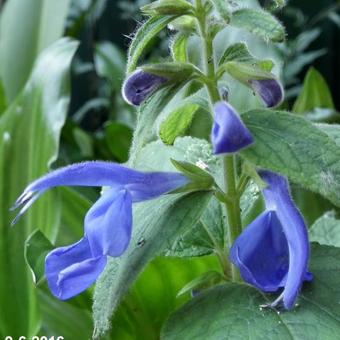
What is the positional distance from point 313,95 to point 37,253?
2.18 ft

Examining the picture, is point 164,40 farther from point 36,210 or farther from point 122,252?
point 122,252

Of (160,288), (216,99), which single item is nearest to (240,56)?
(216,99)

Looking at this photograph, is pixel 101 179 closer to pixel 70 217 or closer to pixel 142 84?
pixel 142 84

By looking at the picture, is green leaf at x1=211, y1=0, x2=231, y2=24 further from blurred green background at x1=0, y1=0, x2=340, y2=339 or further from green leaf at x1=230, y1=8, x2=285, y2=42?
blurred green background at x1=0, y1=0, x2=340, y2=339

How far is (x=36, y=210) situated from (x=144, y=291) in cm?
24

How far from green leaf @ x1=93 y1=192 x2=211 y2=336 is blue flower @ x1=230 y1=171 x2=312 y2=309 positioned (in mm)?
30

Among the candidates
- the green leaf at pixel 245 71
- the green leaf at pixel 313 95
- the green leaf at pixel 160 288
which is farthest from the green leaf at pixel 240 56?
the green leaf at pixel 313 95

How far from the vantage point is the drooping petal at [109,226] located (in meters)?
0.38

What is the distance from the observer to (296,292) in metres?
0.38

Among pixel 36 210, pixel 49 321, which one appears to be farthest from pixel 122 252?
pixel 36 210

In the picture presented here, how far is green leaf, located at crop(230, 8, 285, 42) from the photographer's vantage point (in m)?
0.37

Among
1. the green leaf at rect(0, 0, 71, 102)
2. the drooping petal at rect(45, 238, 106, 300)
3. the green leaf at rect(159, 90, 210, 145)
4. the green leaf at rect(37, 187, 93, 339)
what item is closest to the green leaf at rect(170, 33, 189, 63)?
the green leaf at rect(159, 90, 210, 145)

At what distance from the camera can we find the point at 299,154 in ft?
1.20

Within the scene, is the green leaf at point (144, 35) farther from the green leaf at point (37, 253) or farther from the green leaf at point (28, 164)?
the green leaf at point (28, 164)
